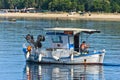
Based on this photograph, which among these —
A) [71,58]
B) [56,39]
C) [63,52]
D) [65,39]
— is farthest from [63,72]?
[56,39]

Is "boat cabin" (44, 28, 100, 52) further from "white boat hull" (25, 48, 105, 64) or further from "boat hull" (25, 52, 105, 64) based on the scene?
"boat hull" (25, 52, 105, 64)

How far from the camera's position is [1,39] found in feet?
287

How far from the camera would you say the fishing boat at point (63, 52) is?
55438 millimetres

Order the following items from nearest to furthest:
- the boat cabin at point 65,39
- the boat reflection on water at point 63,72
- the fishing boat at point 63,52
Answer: the boat reflection on water at point 63,72, the fishing boat at point 63,52, the boat cabin at point 65,39

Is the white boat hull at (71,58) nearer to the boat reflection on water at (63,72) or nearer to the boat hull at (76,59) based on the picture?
the boat hull at (76,59)

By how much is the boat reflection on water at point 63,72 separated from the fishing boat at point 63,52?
2.76ft

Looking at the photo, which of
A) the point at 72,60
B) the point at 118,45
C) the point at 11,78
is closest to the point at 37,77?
the point at 11,78

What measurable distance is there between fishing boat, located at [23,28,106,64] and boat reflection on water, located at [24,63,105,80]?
843 mm

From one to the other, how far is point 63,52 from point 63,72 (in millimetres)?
5159

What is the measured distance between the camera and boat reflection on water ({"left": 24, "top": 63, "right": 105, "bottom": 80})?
47.7 m

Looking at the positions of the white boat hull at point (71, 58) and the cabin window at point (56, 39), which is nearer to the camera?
the white boat hull at point (71, 58)

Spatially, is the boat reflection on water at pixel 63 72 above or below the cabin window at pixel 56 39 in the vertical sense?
below

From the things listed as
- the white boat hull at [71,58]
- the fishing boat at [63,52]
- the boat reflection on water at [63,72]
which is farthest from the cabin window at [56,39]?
the boat reflection on water at [63,72]

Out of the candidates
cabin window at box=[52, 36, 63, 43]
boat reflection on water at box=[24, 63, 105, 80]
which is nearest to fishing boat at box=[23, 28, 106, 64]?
cabin window at box=[52, 36, 63, 43]
